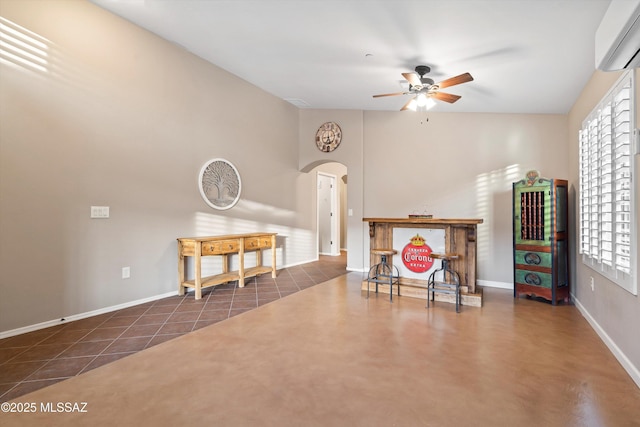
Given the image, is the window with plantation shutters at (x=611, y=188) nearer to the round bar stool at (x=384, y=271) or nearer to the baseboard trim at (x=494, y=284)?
the baseboard trim at (x=494, y=284)

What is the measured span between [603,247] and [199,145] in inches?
183

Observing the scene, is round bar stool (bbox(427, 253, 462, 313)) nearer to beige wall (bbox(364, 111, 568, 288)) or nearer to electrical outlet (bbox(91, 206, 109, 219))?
beige wall (bbox(364, 111, 568, 288))

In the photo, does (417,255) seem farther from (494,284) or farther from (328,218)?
(328,218)

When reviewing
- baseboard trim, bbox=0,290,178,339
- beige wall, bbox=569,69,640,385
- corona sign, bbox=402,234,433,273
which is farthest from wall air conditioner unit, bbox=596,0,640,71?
baseboard trim, bbox=0,290,178,339

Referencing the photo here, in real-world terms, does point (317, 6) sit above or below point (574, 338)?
above

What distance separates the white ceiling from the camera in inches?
103

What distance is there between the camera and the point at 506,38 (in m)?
2.88

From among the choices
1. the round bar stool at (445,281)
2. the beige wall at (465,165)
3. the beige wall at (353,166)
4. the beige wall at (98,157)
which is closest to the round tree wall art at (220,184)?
the beige wall at (98,157)

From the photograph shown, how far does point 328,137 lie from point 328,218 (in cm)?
256

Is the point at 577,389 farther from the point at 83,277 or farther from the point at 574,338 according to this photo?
the point at 83,277

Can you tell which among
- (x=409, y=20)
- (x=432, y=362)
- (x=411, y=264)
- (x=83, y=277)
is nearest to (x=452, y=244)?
(x=411, y=264)

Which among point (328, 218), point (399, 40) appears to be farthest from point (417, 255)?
point (328, 218)

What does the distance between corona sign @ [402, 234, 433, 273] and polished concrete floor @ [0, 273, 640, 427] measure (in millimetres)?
1058

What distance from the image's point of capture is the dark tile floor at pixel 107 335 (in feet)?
7.20
